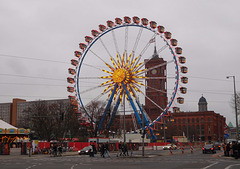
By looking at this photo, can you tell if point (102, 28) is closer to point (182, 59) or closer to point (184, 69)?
point (182, 59)

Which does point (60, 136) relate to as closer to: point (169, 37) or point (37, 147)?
point (37, 147)

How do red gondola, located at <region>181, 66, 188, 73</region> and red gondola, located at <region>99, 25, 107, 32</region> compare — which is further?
red gondola, located at <region>99, 25, 107, 32</region>

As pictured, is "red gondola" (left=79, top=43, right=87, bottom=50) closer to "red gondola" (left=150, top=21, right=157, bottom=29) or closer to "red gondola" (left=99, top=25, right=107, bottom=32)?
"red gondola" (left=99, top=25, right=107, bottom=32)

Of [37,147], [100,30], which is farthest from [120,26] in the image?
[37,147]

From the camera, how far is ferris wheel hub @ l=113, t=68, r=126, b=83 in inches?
2126

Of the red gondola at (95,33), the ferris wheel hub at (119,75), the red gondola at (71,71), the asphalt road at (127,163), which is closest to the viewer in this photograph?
the asphalt road at (127,163)

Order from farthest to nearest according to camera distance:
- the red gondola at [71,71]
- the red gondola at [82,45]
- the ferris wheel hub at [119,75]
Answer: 1. the red gondola at [71,71]
2. the red gondola at [82,45]
3. the ferris wheel hub at [119,75]

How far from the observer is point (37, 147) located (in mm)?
51188

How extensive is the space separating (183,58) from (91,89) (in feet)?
53.0

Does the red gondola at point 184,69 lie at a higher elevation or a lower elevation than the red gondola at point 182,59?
lower

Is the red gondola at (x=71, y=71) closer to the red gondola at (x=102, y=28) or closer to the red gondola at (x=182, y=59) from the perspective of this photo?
the red gondola at (x=102, y=28)

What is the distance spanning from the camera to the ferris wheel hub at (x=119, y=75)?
54.0 metres

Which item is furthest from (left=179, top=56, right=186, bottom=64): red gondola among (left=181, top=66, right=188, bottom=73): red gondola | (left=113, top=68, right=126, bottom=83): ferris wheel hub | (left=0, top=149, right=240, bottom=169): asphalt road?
(left=0, top=149, right=240, bottom=169): asphalt road

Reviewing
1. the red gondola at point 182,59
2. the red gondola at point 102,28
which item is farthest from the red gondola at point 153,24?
the red gondola at point 102,28
